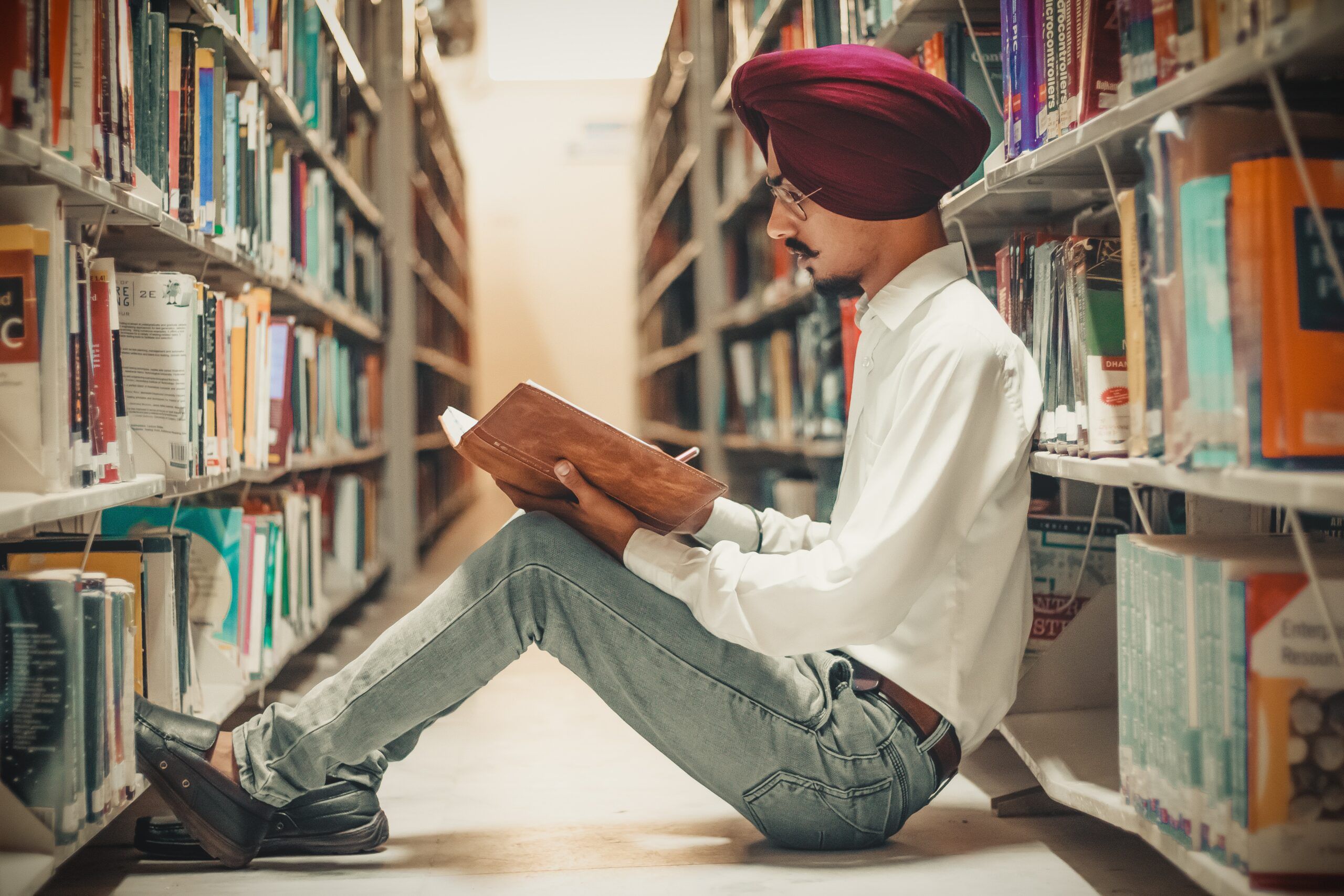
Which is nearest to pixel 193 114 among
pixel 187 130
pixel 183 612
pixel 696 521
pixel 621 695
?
pixel 187 130

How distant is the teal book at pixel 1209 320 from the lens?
0.94m

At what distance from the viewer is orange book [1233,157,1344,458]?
2.90ft

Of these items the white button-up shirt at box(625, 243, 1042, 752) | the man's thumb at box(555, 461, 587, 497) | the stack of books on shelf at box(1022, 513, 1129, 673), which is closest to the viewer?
the white button-up shirt at box(625, 243, 1042, 752)

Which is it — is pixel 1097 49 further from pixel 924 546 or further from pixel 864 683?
pixel 864 683

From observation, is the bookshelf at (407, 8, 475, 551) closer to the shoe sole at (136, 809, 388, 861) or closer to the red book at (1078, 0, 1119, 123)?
the shoe sole at (136, 809, 388, 861)

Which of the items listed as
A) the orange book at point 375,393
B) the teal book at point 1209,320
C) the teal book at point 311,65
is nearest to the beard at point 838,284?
the teal book at point 1209,320

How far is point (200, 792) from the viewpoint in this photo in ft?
4.21

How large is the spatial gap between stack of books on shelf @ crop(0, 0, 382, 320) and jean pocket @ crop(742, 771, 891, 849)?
1.05 meters

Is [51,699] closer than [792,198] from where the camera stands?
Yes

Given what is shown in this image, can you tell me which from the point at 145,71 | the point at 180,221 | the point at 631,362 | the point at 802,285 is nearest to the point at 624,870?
the point at 180,221

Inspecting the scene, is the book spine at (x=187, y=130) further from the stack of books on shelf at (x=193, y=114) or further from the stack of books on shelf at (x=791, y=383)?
the stack of books on shelf at (x=791, y=383)

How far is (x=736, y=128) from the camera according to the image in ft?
11.9

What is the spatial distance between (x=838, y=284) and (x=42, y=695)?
107 centimetres

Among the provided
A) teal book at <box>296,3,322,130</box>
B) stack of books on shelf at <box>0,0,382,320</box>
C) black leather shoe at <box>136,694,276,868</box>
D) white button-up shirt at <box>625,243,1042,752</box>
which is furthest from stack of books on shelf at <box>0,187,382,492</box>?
white button-up shirt at <box>625,243,1042,752</box>
